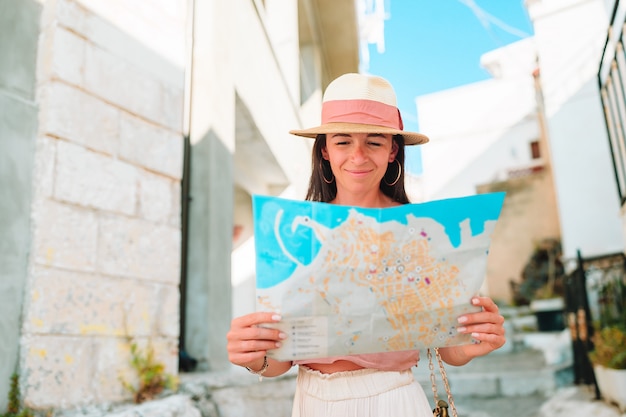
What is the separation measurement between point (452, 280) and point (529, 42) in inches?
737

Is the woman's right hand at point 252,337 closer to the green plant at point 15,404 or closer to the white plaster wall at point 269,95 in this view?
the green plant at point 15,404

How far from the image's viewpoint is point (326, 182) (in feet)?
5.70

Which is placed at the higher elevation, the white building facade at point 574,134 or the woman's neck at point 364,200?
the white building facade at point 574,134

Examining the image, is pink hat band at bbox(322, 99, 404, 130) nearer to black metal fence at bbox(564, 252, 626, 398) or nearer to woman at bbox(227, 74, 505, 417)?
woman at bbox(227, 74, 505, 417)

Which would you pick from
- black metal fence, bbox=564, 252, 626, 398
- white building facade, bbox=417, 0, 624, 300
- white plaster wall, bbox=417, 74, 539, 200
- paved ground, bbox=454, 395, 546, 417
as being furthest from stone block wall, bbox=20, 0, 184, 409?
white plaster wall, bbox=417, 74, 539, 200

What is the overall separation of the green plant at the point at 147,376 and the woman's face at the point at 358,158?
4.92 ft

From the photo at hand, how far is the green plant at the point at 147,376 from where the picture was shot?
2412mm

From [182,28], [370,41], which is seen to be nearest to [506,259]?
[370,41]

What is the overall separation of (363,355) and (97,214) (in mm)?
1494

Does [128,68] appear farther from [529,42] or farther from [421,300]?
[529,42]

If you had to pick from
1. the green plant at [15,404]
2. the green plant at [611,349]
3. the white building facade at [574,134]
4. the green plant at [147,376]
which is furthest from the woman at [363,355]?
the white building facade at [574,134]

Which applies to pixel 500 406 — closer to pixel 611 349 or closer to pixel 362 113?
pixel 611 349

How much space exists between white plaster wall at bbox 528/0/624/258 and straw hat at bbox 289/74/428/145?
8483 mm

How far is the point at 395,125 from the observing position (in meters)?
1.56
